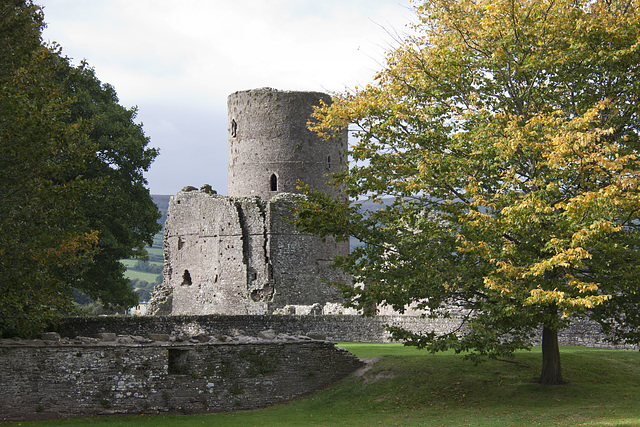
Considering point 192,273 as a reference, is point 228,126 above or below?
above

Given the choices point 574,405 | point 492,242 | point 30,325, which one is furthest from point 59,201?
point 574,405

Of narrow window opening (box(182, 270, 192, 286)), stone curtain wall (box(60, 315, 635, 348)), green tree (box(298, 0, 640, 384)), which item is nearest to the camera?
green tree (box(298, 0, 640, 384))

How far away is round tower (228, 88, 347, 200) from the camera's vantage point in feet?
135

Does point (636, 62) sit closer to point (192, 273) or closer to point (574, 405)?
point (574, 405)

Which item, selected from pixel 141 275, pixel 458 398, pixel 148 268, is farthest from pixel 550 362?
pixel 148 268

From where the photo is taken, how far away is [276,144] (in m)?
41.3

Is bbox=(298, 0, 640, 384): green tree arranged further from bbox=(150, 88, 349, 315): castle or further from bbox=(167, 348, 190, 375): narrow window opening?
bbox=(150, 88, 349, 315): castle

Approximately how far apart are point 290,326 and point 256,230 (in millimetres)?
9544

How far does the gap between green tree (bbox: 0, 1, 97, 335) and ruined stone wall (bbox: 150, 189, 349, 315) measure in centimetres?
1696

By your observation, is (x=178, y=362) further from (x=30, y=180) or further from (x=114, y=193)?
(x=114, y=193)

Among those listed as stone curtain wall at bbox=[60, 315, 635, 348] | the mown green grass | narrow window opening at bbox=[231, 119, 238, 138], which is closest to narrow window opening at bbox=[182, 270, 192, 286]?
narrow window opening at bbox=[231, 119, 238, 138]

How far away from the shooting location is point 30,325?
63.1 ft

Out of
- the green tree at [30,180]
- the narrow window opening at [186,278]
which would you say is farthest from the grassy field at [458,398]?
the narrow window opening at [186,278]

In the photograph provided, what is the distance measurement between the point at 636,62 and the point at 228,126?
2753 centimetres
